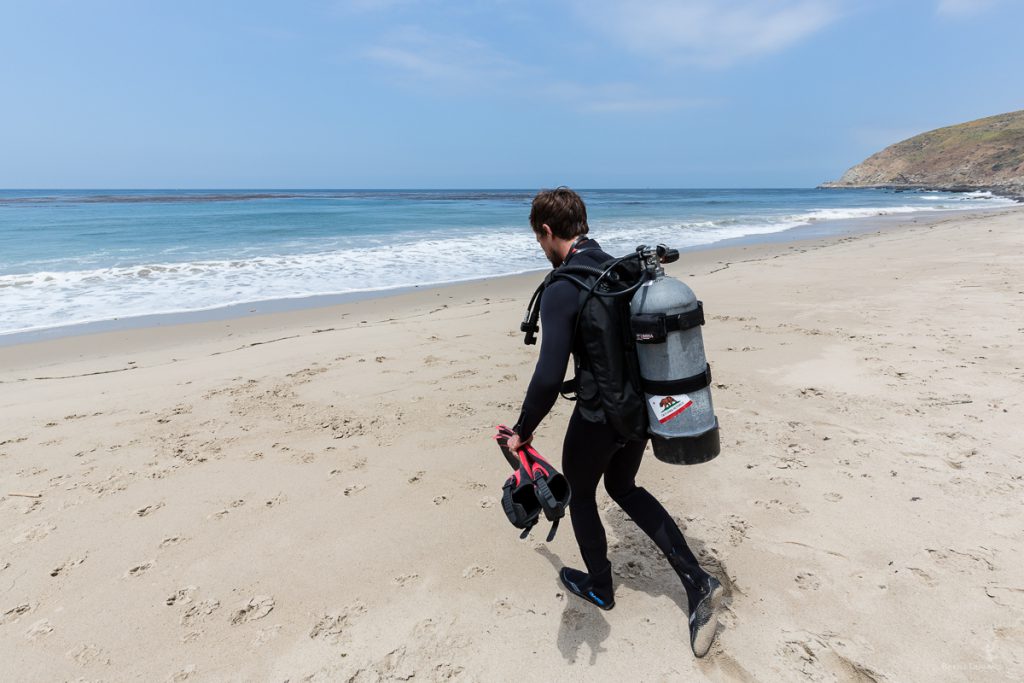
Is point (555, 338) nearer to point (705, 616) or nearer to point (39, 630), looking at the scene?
point (705, 616)

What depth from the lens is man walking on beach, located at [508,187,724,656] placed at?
2.01 metres

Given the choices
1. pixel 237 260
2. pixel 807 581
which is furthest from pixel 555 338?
pixel 237 260

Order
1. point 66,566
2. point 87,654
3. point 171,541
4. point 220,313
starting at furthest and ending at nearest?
1. point 220,313
2. point 171,541
3. point 66,566
4. point 87,654

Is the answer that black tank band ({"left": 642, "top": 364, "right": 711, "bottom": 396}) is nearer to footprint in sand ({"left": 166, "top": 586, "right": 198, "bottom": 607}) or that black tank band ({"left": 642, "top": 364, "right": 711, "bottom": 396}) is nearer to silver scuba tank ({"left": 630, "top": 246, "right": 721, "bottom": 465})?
silver scuba tank ({"left": 630, "top": 246, "right": 721, "bottom": 465})

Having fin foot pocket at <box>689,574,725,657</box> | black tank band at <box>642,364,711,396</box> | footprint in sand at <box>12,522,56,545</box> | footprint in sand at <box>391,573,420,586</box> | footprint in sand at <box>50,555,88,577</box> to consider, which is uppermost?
black tank band at <box>642,364,711,396</box>

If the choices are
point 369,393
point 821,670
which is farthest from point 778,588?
point 369,393

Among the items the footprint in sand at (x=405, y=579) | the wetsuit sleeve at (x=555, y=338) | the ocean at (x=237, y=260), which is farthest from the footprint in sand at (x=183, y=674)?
the ocean at (x=237, y=260)

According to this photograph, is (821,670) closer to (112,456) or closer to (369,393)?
(369,393)

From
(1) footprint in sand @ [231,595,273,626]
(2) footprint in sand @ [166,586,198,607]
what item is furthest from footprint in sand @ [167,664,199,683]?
(2) footprint in sand @ [166,586,198,607]

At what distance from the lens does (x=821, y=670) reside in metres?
2.18

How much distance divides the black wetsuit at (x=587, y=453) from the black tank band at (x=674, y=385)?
0.85ft

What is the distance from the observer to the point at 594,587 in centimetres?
252

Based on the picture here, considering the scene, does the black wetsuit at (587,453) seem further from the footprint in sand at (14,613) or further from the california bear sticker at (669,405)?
the footprint in sand at (14,613)

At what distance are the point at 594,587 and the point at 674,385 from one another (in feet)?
3.75
